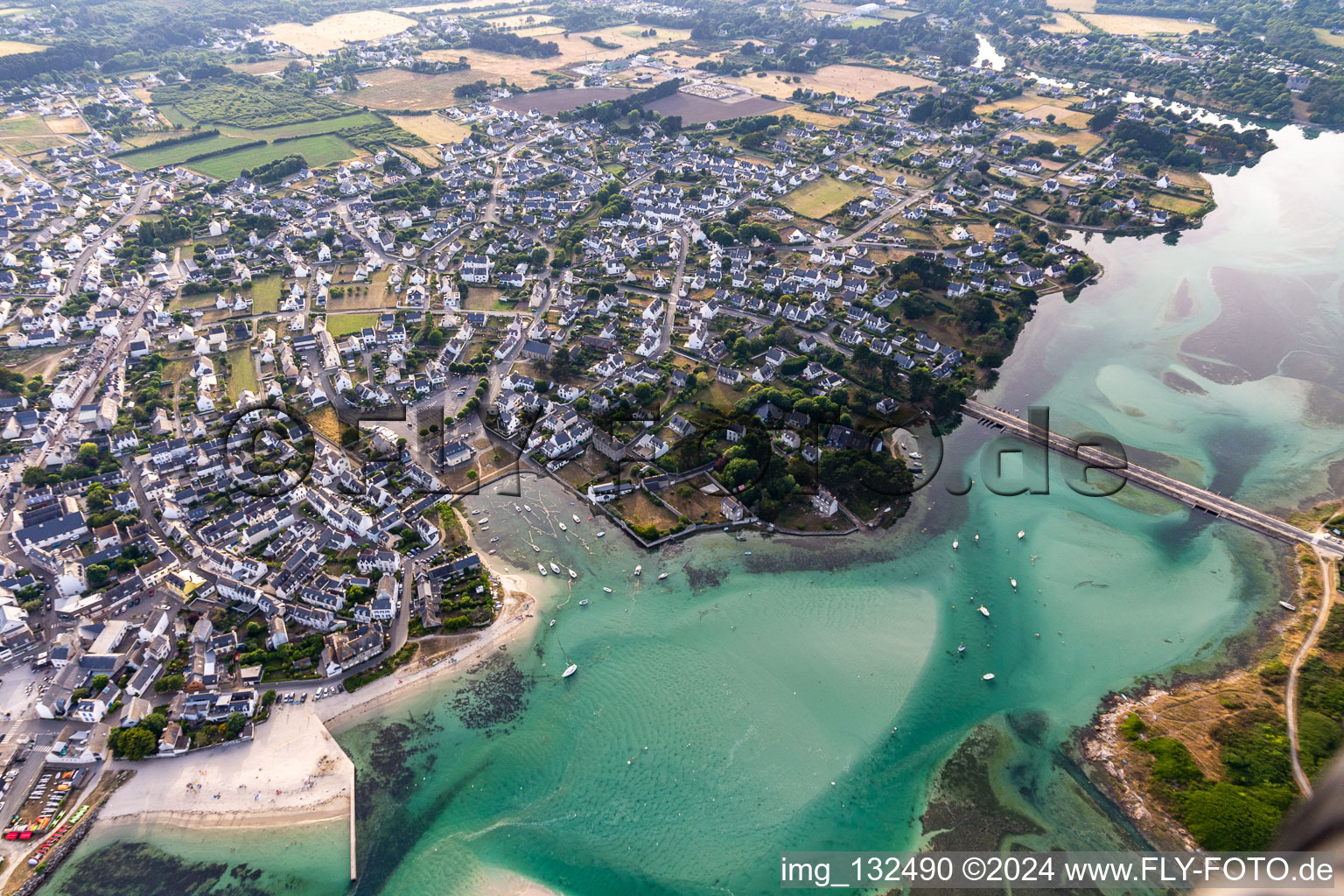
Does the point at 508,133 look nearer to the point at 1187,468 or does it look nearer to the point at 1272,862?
the point at 1187,468

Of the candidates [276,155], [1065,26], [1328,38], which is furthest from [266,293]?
[1328,38]

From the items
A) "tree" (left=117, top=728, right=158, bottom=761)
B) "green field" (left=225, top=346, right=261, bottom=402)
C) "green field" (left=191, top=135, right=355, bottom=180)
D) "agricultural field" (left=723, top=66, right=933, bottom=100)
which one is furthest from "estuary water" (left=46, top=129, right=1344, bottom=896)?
"agricultural field" (left=723, top=66, right=933, bottom=100)

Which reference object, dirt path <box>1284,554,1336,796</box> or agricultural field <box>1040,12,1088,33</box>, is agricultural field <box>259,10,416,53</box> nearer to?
agricultural field <box>1040,12,1088,33</box>

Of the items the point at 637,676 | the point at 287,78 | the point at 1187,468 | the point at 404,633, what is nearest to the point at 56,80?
the point at 287,78

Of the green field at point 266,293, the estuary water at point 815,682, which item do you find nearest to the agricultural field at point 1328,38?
the estuary water at point 815,682

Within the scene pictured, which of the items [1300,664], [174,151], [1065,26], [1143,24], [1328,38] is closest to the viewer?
[1300,664]

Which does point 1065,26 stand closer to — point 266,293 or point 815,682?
point 266,293

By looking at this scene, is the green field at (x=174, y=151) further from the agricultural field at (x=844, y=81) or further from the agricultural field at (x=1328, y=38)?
the agricultural field at (x=1328, y=38)
